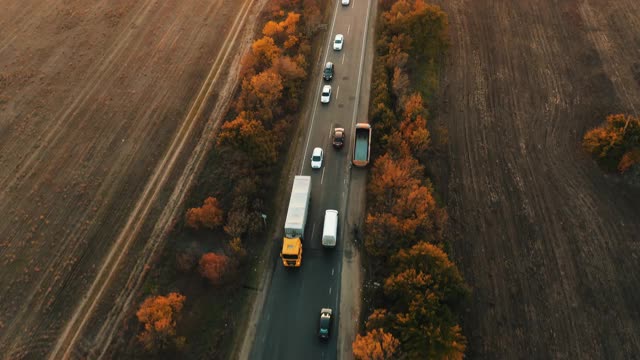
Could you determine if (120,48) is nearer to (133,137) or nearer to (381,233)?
(133,137)

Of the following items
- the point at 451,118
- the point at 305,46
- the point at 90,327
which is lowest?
the point at 90,327

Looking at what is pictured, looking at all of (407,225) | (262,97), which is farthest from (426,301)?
(262,97)

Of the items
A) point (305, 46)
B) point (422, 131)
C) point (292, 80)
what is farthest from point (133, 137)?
point (422, 131)

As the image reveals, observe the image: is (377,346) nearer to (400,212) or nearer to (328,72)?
(400,212)

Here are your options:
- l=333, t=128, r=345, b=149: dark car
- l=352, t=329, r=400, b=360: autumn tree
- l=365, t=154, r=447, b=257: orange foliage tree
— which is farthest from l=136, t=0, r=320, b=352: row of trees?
l=352, t=329, r=400, b=360: autumn tree

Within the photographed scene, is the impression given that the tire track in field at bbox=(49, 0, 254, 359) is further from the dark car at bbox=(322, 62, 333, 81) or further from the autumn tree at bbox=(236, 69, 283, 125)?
the dark car at bbox=(322, 62, 333, 81)

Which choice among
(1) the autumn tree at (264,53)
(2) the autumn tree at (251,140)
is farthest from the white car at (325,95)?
(2) the autumn tree at (251,140)
